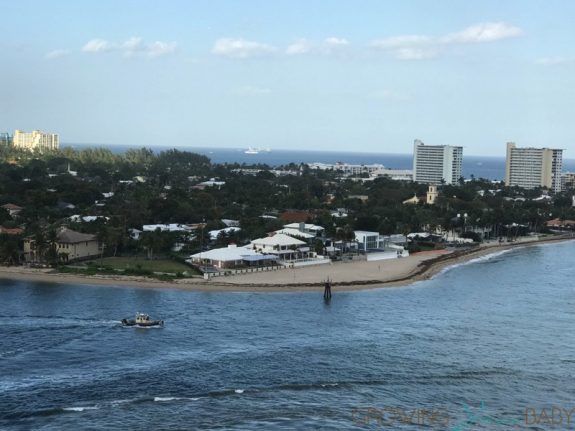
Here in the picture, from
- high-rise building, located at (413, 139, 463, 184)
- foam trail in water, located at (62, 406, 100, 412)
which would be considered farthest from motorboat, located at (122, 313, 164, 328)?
high-rise building, located at (413, 139, 463, 184)

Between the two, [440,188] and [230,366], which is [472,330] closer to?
[230,366]

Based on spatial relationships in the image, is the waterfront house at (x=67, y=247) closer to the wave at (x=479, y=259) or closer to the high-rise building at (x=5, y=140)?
the wave at (x=479, y=259)

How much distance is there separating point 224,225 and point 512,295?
2302cm

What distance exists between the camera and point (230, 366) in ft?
73.9

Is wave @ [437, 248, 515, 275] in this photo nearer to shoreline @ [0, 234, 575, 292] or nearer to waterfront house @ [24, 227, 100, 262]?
shoreline @ [0, 234, 575, 292]

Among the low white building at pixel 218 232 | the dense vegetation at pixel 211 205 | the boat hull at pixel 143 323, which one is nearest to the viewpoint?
the boat hull at pixel 143 323

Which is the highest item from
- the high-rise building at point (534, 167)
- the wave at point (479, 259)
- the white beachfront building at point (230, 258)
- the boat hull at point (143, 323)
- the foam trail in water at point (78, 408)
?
the high-rise building at point (534, 167)

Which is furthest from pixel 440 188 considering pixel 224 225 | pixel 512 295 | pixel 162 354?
pixel 162 354

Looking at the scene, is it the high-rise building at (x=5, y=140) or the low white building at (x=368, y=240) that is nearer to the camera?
the low white building at (x=368, y=240)

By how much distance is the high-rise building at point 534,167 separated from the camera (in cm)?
11188

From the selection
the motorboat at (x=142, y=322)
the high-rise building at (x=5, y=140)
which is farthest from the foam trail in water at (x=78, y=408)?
the high-rise building at (x=5, y=140)

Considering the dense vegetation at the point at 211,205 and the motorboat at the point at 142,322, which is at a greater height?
the dense vegetation at the point at 211,205

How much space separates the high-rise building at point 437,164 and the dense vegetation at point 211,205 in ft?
50.2

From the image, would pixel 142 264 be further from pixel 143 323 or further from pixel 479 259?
pixel 479 259
